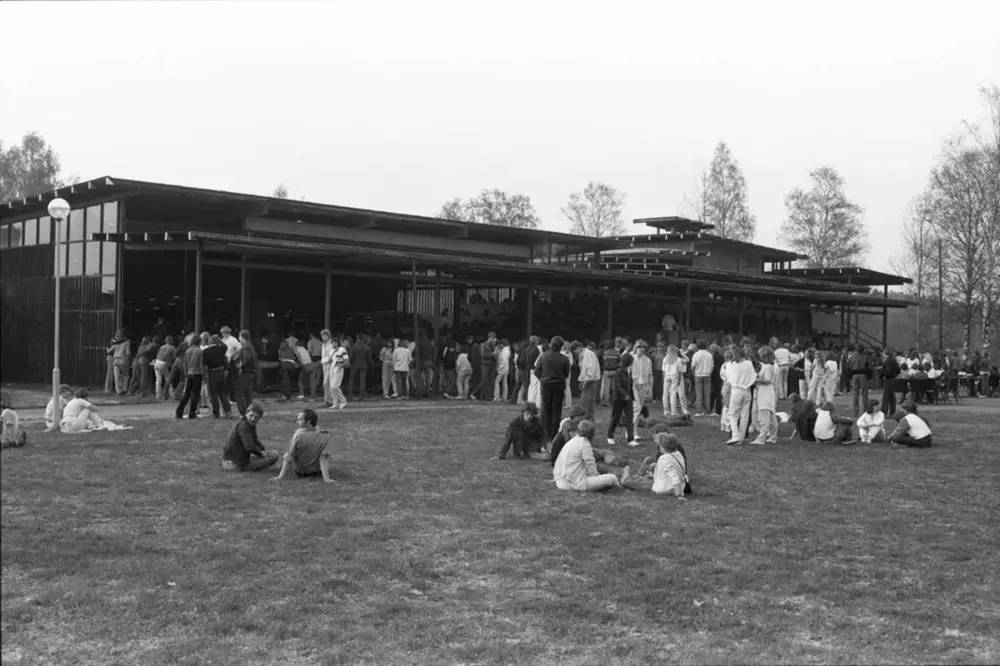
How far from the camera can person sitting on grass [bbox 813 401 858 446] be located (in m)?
16.8

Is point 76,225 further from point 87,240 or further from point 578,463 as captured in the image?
point 578,463

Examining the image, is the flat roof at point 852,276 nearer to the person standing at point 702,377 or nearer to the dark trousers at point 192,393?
the person standing at point 702,377

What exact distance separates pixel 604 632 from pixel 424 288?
81.2ft

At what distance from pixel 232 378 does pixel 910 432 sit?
37.9ft

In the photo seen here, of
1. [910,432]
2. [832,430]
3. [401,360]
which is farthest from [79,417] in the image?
[910,432]

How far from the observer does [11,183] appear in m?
54.5

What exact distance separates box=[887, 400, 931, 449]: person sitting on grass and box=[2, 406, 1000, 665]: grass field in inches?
119

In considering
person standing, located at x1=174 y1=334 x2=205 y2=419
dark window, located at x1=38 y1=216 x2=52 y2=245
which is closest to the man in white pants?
person standing, located at x1=174 y1=334 x2=205 y2=419

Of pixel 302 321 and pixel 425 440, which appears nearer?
pixel 425 440

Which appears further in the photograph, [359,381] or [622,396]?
[359,381]

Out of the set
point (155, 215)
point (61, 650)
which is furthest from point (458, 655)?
point (155, 215)

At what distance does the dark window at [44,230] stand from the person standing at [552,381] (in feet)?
58.6

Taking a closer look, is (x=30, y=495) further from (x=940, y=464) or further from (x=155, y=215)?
(x=155, y=215)

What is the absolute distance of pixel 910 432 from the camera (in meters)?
16.6
